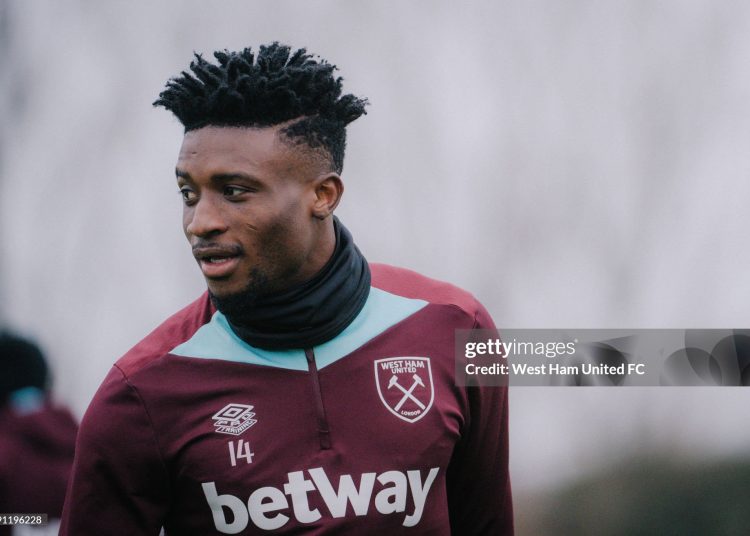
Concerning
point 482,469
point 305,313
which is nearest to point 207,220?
point 305,313

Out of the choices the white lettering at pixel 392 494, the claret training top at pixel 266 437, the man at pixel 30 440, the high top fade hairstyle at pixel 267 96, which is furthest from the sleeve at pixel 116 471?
the man at pixel 30 440

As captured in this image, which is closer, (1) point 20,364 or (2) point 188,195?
(2) point 188,195

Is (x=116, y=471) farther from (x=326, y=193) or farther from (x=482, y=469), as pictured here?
(x=482, y=469)

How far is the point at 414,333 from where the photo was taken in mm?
1450

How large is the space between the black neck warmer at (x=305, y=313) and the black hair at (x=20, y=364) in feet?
3.86

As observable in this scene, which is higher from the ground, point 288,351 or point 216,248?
point 216,248

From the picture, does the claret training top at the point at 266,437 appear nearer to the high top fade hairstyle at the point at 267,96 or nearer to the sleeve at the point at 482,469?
the sleeve at the point at 482,469

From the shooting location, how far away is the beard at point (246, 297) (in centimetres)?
130

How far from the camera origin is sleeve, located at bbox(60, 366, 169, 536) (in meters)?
1.29

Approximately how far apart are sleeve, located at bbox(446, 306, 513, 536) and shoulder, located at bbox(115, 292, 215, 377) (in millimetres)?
487

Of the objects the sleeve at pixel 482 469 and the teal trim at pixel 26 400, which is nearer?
the sleeve at pixel 482 469

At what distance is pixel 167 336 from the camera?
141 centimetres

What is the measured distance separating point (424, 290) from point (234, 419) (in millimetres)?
432

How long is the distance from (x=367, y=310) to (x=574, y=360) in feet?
3.13
